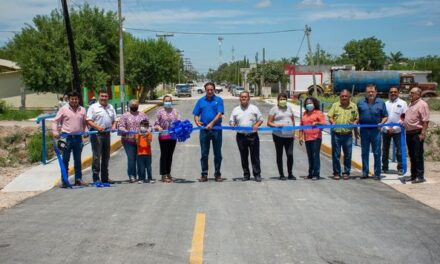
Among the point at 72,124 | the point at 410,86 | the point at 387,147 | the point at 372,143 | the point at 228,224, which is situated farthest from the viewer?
the point at 410,86

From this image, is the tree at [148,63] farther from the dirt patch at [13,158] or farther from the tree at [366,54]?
the tree at [366,54]

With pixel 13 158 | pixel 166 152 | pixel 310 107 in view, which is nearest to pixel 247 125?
pixel 310 107

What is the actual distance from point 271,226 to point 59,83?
3444 centimetres

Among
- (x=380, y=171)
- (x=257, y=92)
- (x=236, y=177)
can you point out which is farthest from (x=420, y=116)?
(x=257, y=92)

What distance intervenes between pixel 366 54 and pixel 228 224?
10720 cm

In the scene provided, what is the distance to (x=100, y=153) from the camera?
38.6 feet

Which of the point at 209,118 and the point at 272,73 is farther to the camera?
the point at 272,73

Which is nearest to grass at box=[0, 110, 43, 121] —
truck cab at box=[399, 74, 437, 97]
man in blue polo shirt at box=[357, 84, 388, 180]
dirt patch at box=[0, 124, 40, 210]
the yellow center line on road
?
dirt patch at box=[0, 124, 40, 210]

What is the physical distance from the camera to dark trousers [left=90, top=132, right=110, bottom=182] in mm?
11641

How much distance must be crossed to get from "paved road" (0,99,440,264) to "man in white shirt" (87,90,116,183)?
1.81 feet

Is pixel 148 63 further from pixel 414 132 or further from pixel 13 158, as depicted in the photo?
pixel 414 132

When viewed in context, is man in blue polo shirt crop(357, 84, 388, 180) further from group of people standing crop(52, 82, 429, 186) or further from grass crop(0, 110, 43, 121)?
grass crop(0, 110, 43, 121)

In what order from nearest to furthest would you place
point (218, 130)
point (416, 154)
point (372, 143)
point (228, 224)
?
point (228, 224) → point (416, 154) → point (218, 130) → point (372, 143)

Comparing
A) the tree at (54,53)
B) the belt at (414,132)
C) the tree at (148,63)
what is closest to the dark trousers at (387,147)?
the belt at (414,132)
